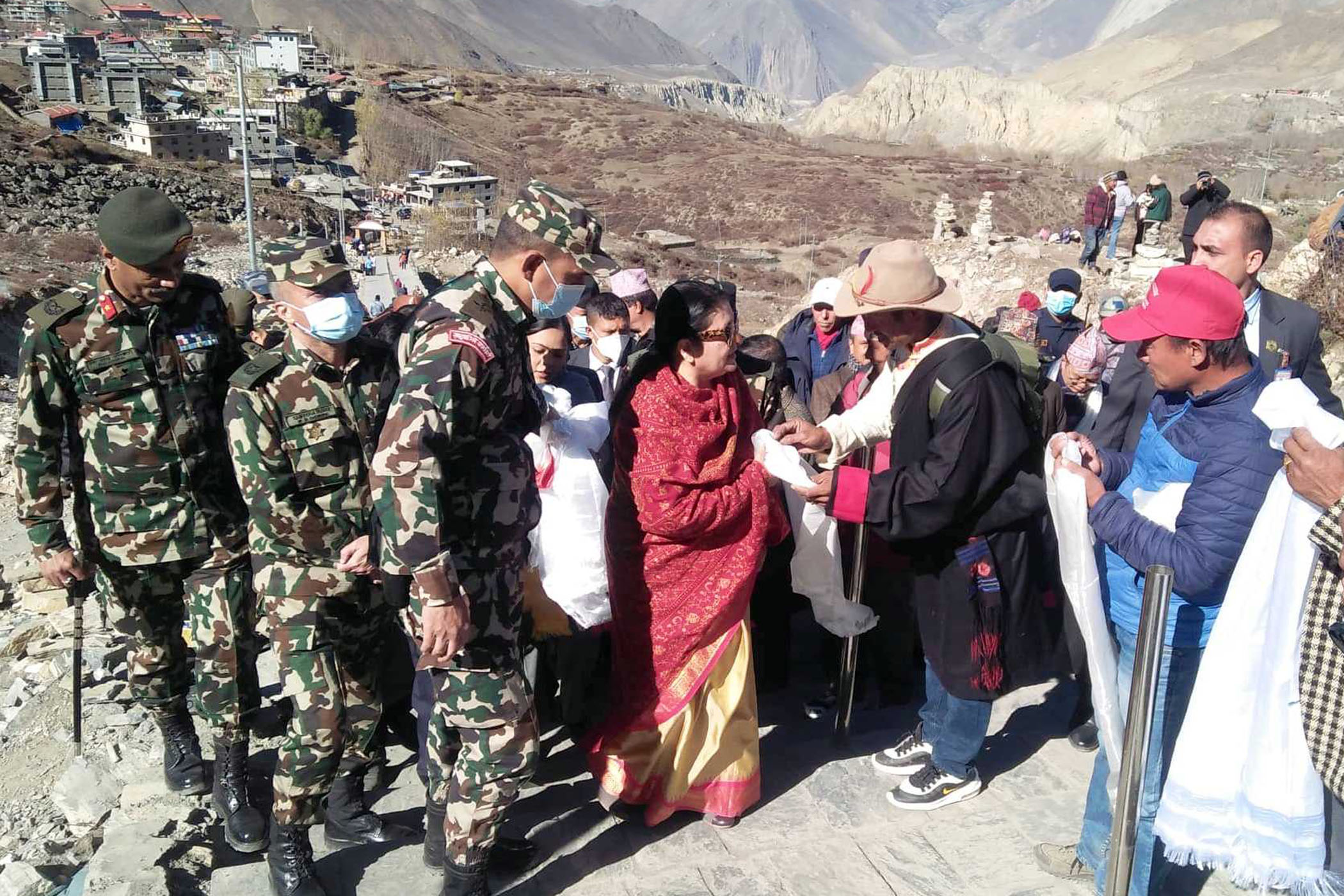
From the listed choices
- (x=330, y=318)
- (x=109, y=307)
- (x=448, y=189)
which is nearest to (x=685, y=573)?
(x=330, y=318)

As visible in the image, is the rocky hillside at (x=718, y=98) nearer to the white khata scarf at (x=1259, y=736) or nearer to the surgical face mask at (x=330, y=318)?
the surgical face mask at (x=330, y=318)

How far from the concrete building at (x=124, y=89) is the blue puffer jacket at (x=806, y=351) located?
240 ft

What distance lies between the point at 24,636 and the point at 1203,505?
556cm

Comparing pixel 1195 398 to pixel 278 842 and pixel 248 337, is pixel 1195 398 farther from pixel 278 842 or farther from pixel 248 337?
pixel 248 337

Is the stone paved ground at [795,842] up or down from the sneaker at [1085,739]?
down

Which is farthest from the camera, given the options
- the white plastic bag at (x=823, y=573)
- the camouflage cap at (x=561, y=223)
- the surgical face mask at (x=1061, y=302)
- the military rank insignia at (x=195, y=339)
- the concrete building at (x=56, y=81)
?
the concrete building at (x=56, y=81)

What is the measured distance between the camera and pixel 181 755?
3463mm

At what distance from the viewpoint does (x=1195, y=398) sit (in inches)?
96.6

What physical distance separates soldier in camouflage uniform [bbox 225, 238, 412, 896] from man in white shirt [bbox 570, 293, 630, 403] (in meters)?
1.34

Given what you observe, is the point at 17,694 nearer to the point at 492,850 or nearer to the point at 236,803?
the point at 236,803

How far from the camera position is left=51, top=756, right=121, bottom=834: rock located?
356cm

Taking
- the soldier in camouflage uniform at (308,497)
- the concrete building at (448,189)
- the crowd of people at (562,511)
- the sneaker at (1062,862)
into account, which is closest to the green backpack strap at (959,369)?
the crowd of people at (562,511)

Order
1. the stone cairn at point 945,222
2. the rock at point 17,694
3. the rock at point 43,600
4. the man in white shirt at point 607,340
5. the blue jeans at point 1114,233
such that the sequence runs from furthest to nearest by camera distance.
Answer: the stone cairn at point 945,222 → the blue jeans at point 1114,233 → the rock at point 43,600 → the rock at point 17,694 → the man in white shirt at point 607,340

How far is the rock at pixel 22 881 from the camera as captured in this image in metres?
3.26
